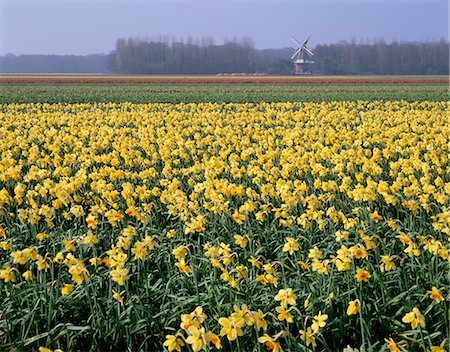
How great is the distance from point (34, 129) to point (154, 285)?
971 centimetres

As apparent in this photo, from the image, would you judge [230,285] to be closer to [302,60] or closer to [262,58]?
[302,60]

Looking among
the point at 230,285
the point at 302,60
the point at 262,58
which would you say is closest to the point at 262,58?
the point at 262,58

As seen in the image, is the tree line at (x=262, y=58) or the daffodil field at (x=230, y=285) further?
the tree line at (x=262, y=58)

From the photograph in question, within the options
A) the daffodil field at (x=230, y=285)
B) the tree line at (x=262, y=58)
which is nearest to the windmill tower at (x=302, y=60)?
the tree line at (x=262, y=58)

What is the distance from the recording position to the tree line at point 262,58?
11612 cm

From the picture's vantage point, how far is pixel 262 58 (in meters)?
124

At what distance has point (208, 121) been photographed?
15930 millimetres

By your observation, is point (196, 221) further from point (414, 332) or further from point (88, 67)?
point (88, 67)

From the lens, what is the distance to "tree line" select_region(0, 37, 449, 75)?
381 feet

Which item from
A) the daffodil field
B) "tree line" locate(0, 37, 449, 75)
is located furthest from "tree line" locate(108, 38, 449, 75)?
the daffodil field

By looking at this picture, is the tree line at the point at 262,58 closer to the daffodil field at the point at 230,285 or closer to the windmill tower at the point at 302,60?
the windmill tower at the point at 302,60

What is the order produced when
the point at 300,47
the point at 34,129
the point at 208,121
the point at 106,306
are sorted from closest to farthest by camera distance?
the point at 106,306 → the point at 34,129 → the point at 208,121 → the point at 300,47

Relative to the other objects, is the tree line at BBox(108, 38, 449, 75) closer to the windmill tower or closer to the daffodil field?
the windmill tower

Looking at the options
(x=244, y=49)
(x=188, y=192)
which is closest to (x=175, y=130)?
(x=188, y=192)
